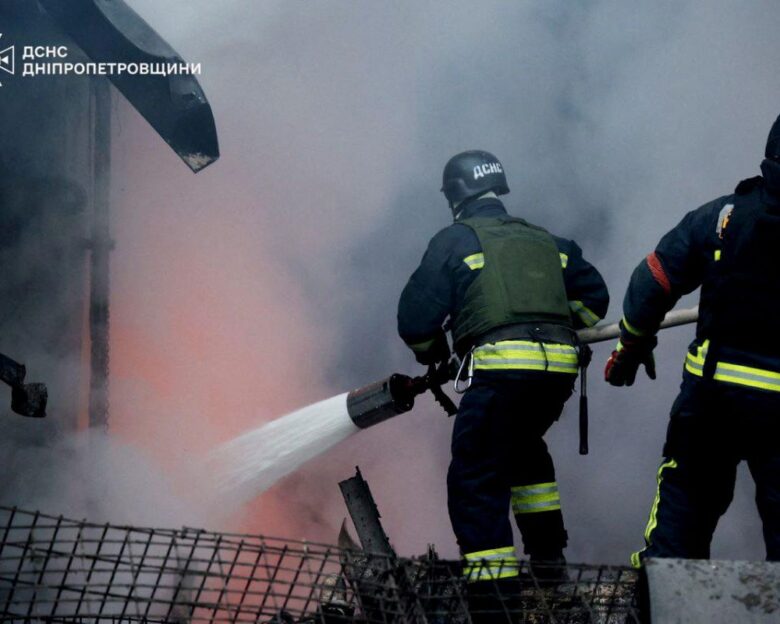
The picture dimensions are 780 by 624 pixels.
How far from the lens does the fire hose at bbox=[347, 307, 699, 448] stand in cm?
534

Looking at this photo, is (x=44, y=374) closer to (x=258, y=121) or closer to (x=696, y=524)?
(x=258, y=121)

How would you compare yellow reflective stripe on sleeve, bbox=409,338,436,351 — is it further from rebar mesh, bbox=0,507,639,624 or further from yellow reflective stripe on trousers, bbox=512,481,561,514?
rebar mesh, bbox=0,507,639,624

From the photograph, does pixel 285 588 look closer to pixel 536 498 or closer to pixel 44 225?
pixel 536 498

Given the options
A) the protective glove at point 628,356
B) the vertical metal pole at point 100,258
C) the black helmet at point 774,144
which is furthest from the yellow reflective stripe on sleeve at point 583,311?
the vertical metal pole at point 100,258

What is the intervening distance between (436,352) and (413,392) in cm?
28

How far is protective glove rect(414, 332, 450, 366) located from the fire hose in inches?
1.8

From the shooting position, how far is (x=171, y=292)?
758 cm

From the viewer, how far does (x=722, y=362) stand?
4262mm

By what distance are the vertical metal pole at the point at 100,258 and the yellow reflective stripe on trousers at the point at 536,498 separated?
Answer: 2.73 metres

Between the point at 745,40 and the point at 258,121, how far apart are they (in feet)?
10.7

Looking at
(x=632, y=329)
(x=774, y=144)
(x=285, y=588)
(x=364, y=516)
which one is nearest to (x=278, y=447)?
(x=285, y=588)

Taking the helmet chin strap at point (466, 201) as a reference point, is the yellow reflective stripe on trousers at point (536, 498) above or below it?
below

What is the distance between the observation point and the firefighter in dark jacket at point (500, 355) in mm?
4930

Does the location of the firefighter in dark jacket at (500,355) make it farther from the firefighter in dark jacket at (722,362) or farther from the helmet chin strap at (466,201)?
the firefighter in dark jacket at (722,362)
